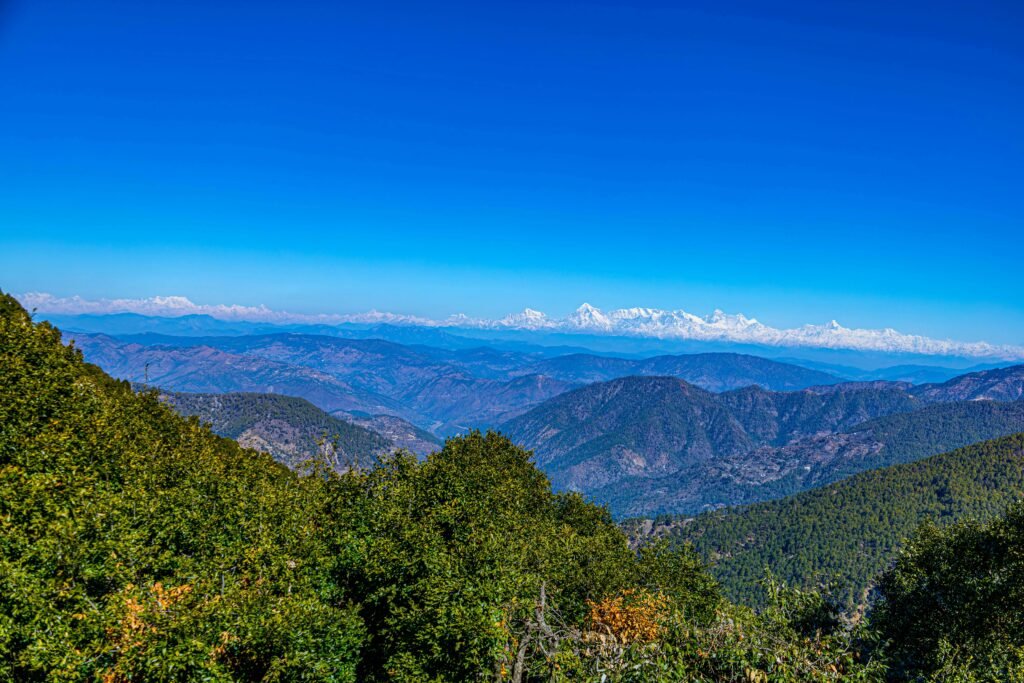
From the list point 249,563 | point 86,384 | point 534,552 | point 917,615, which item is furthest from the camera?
point 86,384

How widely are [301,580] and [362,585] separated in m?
4.38

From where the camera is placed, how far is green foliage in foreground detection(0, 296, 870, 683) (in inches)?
723

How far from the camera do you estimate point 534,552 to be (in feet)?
116

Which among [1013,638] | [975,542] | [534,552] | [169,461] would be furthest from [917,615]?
[169,461]

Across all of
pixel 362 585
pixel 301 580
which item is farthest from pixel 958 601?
pixel 301 580

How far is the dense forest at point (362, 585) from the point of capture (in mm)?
18594

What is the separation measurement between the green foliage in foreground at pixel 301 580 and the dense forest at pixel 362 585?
0.15 metres

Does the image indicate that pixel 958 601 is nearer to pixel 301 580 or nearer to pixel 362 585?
pixel 362 585

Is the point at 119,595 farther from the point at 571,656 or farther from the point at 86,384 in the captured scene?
the point at 86,384

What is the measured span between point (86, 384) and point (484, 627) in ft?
165

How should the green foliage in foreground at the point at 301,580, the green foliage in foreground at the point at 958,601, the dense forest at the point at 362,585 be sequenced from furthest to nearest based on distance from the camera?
the green foliage in foreground at the point at 958,601 < the dense forest at the point at 362,585 < the green foliage in foreground at the point at 301,580

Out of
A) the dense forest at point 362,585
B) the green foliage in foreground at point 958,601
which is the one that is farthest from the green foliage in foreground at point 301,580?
the green foliage in foreground at point 958,601

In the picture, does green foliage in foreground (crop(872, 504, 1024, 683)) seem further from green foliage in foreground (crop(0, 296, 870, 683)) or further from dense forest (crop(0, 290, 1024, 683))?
green foliage in foreground (crop(0, 296, 870, 683))

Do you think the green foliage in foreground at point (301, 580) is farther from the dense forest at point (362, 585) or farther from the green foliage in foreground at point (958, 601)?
the green foliage in foreground at point (958, 601)
